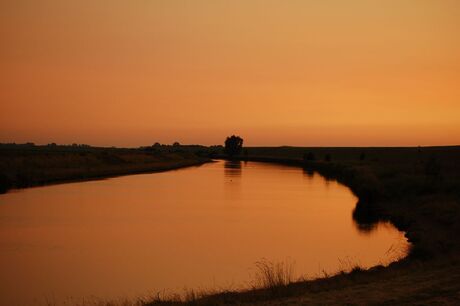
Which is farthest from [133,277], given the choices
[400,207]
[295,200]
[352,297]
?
[295,200]

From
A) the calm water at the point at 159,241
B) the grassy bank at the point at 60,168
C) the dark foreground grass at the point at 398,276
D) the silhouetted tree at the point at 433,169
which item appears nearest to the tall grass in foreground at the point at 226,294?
the dark foreground grass at the point at 398,276

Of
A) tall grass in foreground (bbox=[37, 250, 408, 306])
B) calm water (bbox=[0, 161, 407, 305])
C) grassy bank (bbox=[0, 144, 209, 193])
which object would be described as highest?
grassy bank (bbox=[0, 144, 209, 193])

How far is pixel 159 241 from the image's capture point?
65.0 ft

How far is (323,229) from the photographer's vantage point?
77.0 feet

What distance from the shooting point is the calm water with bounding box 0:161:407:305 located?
46.5 ft

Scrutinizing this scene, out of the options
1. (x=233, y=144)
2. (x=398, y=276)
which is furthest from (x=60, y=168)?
(x=233, y=144)

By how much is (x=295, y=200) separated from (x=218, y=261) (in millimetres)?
19644

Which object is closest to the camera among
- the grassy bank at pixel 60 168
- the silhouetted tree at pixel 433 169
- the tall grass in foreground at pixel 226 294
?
the tall grass in foreground at pixel 226 294

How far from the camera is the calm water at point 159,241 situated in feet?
46.5

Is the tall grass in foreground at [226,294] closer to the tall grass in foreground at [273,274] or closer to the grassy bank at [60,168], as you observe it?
the tall grass in foreground at [273,274]

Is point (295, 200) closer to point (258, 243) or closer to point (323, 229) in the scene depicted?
point (323, 229)

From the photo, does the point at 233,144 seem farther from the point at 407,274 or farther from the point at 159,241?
the point at 407,274

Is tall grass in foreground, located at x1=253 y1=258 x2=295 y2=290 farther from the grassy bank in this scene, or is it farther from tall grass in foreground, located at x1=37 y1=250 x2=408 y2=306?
the grassy bank

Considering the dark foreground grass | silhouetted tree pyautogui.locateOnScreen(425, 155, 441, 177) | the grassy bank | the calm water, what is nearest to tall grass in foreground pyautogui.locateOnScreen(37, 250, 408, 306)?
the dark foreground grass
